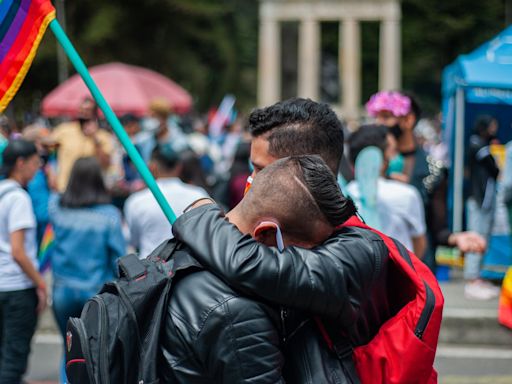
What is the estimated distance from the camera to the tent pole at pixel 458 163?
32.0 ft

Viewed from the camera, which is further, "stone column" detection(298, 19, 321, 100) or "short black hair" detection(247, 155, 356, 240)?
"stone column" detection(298, 19, 321, 100)

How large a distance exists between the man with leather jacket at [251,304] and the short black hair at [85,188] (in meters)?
3.25

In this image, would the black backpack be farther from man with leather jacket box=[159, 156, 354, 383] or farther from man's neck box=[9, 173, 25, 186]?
man's neck box=[9, 173, 25, 186]

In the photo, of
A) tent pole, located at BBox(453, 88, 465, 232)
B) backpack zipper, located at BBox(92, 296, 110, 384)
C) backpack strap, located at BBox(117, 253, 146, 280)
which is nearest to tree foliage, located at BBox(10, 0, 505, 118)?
tent pole, located at BBox(453, 88, 465, 232)

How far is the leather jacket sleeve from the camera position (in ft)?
6.70

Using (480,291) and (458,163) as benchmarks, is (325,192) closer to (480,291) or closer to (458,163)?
(480,291)

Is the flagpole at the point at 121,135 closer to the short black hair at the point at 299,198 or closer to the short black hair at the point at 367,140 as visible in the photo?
the short black hair at the point at 299,198

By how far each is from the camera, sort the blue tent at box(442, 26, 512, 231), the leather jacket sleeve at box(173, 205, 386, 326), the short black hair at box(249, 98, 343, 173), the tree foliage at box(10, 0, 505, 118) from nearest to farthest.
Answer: the leather jacket sleeve at box(173, 205, 386, 326)
the short black hair at box(249, 98, 343, 173)
the blue tent at box(442, 26, 512, 231)
the tree foliage at box(10, 0, 505, 118)

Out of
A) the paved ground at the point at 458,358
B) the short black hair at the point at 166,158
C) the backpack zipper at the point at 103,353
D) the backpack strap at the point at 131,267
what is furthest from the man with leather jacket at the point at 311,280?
the paved ground at the point at 458,358

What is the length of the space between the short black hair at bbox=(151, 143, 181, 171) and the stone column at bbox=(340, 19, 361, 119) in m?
41.3

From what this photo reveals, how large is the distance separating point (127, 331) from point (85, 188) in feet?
10.8

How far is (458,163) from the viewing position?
987cm

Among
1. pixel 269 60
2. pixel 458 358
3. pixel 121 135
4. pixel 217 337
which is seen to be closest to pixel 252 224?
pixel 217 337

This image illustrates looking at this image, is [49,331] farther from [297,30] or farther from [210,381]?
[297,30]
